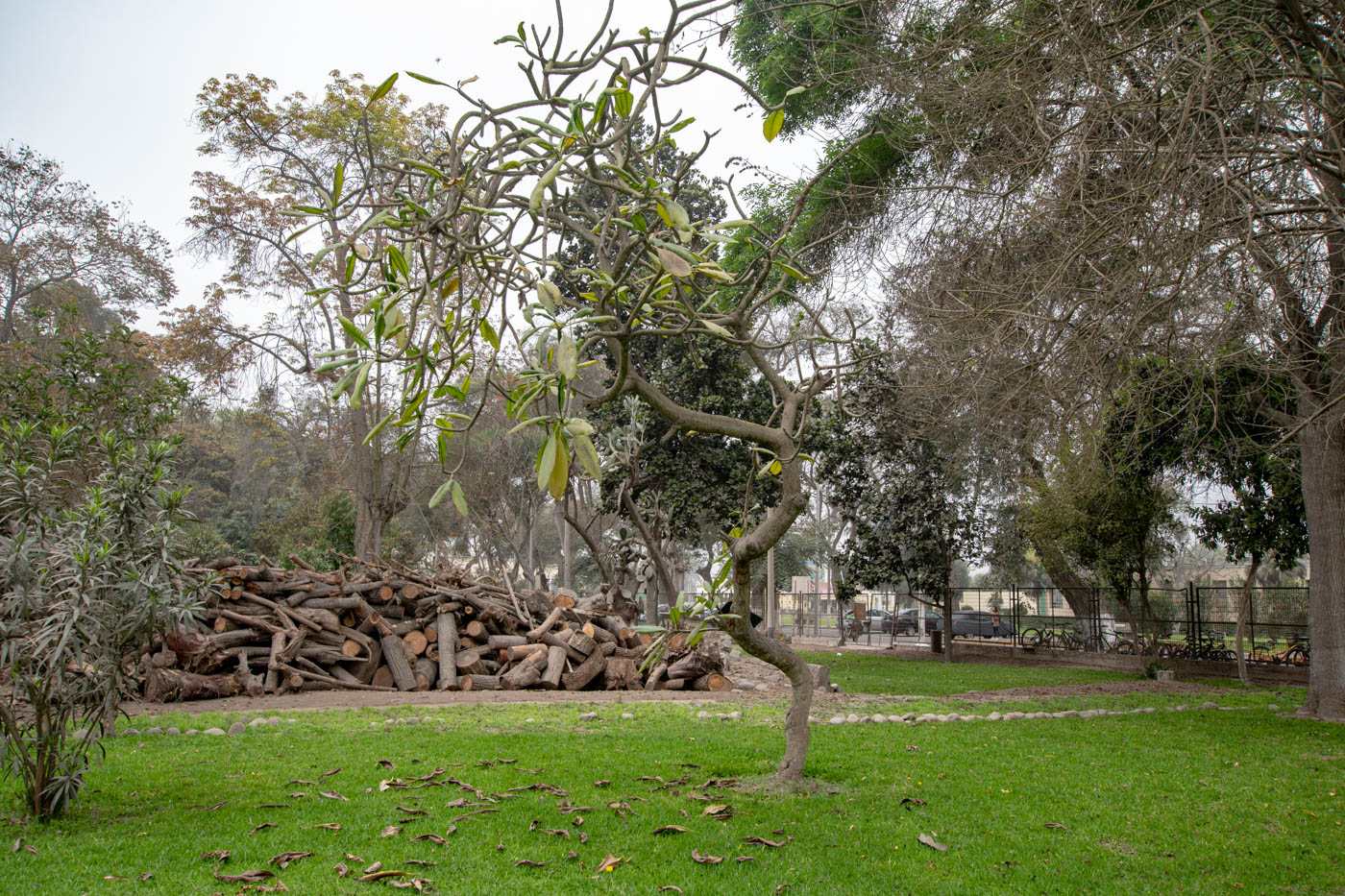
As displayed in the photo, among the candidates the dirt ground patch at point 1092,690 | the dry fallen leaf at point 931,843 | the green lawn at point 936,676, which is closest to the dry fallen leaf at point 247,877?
the dry fallen leaf at point 931,843

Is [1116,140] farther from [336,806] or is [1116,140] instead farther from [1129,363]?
[336,806]

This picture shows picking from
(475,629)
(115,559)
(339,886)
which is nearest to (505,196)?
(115,559)

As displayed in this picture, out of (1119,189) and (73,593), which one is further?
(1119,189)

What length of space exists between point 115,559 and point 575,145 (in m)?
2.94

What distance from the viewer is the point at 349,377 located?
2.54m

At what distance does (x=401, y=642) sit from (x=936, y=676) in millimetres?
7906

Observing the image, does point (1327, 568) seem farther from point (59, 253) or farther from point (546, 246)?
point (59, 253)

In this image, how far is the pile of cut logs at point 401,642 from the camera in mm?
9586

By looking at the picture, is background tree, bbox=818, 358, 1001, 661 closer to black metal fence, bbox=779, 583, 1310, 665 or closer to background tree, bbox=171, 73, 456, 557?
black metal fence, bbox=779, 583, 1310, 665

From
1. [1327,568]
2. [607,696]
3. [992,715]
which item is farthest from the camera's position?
[607,696]

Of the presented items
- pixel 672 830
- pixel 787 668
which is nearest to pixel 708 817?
pixel 672 830

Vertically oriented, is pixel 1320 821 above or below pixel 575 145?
below

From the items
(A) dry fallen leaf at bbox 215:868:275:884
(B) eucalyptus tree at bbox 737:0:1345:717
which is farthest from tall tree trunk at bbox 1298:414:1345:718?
(A) dry fallen leaf at bbox 215:868:275:884

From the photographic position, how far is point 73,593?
387cm
